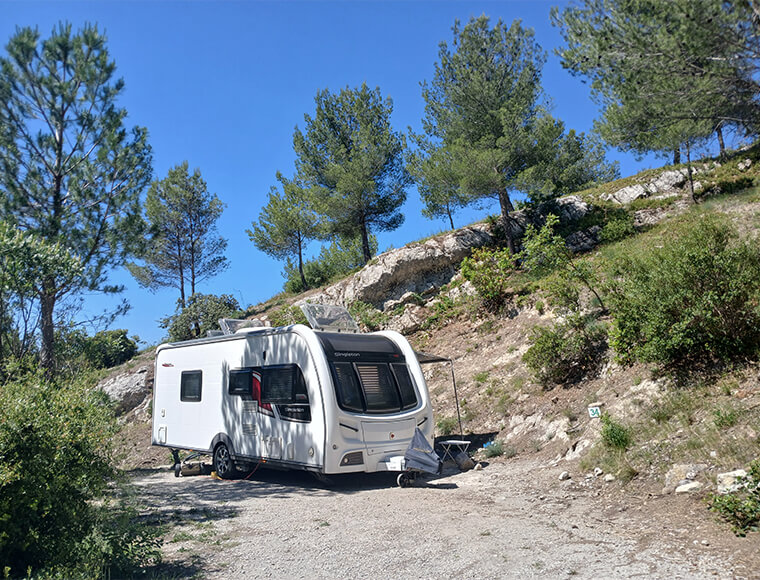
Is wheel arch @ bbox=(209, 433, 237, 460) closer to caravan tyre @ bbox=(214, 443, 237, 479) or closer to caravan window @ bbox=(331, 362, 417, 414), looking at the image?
caravan tyre @ bbox=(214, 443, 237, 479)

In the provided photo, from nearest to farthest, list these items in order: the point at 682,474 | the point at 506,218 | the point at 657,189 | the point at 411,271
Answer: the point at 682,474, the point at 506,218, the point at 411,271, the point at 657,189

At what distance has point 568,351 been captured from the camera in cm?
1084

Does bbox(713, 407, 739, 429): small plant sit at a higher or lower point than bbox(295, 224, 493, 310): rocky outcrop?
lower

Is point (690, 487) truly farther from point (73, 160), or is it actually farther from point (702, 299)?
point (73, 160)

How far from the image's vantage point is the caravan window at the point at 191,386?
11102 mm

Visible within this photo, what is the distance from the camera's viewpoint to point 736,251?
25.0ft

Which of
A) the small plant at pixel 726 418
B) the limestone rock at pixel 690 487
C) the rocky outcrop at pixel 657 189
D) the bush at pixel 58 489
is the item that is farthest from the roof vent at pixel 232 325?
the rocky outcrop at pixel 657 189

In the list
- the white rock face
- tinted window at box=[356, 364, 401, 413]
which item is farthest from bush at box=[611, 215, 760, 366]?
the white rock face

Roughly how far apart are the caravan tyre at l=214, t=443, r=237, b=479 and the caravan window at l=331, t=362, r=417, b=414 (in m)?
3.15

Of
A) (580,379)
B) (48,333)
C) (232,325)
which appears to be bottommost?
(580,379)

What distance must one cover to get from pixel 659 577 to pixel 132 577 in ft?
13.6

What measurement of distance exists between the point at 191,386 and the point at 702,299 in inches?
382

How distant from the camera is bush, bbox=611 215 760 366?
294 inches

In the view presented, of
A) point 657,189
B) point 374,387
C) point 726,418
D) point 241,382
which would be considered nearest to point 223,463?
point 241,382
